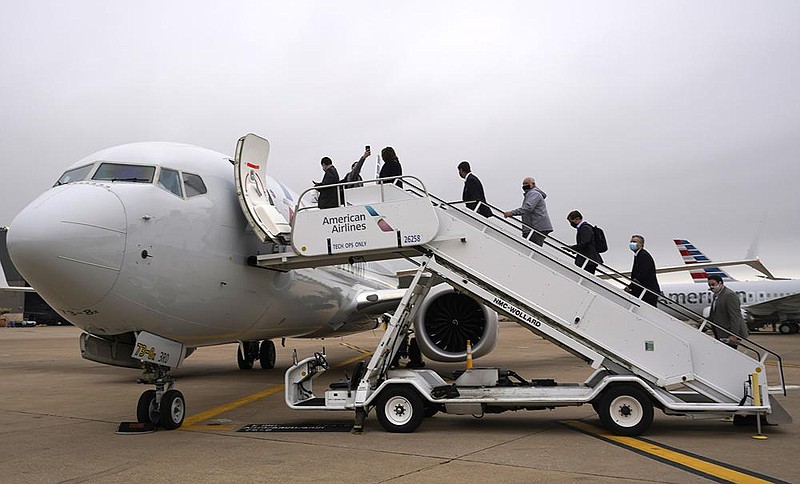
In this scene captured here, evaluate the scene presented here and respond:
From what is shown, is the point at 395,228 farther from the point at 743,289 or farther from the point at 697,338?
the point at 743,289

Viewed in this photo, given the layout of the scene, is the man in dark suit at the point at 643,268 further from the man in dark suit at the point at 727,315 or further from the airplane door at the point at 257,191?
the airplane door at the point at 257,191

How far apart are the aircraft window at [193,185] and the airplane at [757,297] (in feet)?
109

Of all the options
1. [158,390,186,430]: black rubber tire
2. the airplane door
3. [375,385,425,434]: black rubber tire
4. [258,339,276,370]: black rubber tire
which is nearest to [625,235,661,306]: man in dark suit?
[375,385,425,434]: black rubber tire

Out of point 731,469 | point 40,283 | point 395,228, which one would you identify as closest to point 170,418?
point 40,283

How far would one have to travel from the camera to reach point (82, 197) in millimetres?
7273

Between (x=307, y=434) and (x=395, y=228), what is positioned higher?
(x=395, y=228)

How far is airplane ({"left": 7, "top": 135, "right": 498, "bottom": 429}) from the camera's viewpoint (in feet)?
22.8

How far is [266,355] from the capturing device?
18062 mm

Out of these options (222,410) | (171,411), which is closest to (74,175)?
(171,411)

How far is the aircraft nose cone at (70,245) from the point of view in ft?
22.1

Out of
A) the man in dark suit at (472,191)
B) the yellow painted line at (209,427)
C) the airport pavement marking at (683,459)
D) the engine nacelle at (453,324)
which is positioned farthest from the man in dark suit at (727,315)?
the yellow painted line at (209,427)

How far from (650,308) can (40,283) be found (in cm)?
679

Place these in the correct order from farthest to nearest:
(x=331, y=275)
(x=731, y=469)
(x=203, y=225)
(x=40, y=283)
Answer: (x=331, y=275) < (x=203, y=225) < (x=40, y=283) < (x=731, y=469)

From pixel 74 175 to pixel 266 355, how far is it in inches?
419
